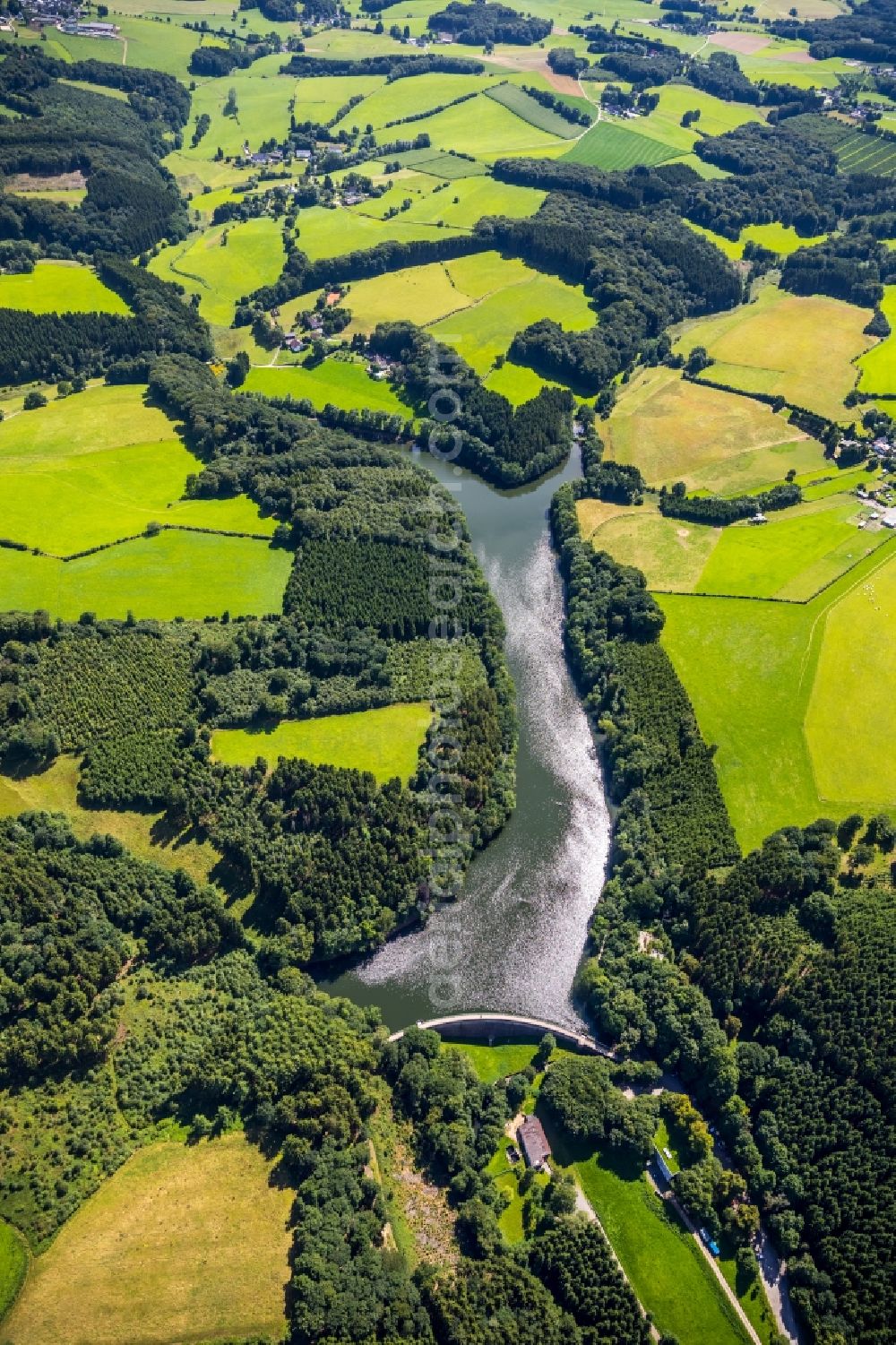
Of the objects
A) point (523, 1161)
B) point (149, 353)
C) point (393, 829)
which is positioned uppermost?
point (149, 353)

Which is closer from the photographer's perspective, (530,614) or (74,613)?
(74,613)

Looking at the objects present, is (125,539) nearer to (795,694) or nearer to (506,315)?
(795,694)

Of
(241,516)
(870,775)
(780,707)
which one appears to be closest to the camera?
(870,775)

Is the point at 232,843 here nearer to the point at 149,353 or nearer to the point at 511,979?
the point at 511,979

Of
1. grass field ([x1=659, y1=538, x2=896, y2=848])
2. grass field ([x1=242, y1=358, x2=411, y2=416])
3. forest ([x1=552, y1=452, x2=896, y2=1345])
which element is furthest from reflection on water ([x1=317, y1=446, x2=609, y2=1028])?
grass field ([x1=242, y1=358, x2=411, y2=416])

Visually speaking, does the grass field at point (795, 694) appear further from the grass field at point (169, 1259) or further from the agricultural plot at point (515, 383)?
the grass field at point (169, 1259)

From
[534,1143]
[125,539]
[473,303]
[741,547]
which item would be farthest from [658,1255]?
[473,303]

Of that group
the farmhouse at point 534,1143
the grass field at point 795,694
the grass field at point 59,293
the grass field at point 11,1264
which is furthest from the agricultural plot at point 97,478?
the farmhouse at point 534,1143

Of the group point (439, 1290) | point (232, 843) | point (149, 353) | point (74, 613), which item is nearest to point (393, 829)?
point (232, 843)
